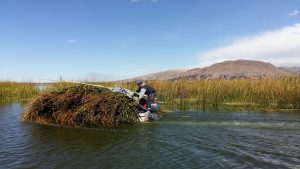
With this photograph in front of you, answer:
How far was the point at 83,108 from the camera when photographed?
48.1 ft

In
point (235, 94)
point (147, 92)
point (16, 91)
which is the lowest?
point (235, 94)

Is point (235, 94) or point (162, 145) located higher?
point (235, 94)

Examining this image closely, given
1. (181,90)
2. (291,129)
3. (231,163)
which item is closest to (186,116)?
(291,129)

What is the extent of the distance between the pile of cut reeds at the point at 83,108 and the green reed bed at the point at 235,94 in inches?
297

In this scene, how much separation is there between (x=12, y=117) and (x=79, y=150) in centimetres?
831

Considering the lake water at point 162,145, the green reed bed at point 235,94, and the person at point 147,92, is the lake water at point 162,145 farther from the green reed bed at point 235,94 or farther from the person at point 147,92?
the green reed bed at point 235,94

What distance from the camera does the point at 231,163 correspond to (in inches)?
341

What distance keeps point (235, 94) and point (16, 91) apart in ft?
55.7

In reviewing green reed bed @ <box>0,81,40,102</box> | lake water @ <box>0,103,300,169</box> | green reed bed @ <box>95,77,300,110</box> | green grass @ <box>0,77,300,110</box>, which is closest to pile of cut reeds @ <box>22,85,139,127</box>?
lake water @ <box>0,103,300,169</box>

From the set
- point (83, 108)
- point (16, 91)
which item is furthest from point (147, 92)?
point (16, 91)

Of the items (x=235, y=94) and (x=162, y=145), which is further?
(x=235, y=94)

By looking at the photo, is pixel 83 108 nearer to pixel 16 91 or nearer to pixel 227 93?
pixel 227 93

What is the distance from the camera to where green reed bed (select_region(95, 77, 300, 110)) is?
2033 centimetres

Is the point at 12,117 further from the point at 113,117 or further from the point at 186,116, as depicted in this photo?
the point at 186,116
